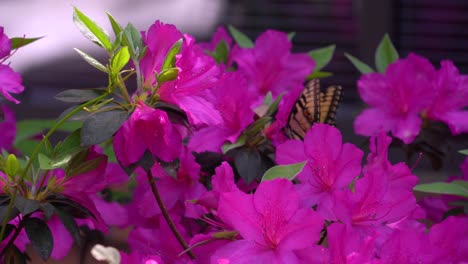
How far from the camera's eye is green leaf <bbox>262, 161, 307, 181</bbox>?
2.41 ft

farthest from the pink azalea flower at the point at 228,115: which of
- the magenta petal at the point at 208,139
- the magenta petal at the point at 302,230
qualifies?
the magenta petal at the point at 302,230

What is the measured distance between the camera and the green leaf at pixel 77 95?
2.59 ft

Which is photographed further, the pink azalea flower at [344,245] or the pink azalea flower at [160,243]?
the pink azalea flower at [160,243]

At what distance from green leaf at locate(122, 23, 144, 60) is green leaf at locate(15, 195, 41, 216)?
6.4 inches

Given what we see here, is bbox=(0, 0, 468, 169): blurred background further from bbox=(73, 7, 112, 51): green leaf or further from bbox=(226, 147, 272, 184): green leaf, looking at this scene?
bbox=(73, 7, 112, 51): green leaf

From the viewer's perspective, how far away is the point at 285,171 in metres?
0.75

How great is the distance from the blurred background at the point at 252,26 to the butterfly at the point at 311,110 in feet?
5.74

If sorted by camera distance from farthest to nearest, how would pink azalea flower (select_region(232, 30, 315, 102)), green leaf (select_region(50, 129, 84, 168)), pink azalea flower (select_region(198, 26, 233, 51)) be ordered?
1. pink azalea flower (select_region(198, 26, 233, 51))
2. pink azalea flower (select_region(232, 30, 315, 102))
3. green leaf (select_region(50, 129, 84, 168))

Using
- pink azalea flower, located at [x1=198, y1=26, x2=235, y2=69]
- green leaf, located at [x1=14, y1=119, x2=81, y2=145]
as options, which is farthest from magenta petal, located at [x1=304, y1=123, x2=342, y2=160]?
green leaf, located at [x1=14, y1=119, x2=81, y2=145]

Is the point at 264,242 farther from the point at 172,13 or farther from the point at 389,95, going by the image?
the point at 172,13

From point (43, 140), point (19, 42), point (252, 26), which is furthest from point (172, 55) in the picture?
point (252, 26)

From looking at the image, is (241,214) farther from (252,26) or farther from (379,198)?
(252,26)

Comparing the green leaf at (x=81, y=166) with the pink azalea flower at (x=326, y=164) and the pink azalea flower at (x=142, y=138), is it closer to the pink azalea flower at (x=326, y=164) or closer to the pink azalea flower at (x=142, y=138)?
the pink azalea flower at (x=142, y=138)

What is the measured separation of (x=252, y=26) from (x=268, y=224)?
→ 2263 millimetres
